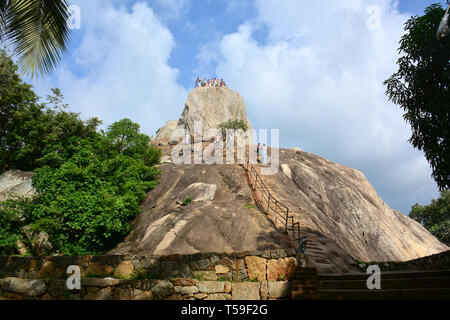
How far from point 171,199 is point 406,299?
13.1 metres

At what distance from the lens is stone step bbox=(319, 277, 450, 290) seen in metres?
5.66

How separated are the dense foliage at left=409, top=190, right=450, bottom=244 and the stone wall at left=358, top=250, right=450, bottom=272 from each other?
33.2 m

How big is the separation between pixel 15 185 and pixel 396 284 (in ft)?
59.2

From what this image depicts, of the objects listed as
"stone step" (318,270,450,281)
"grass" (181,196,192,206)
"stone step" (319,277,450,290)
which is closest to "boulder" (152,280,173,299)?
"stone step" (319,277,450,290)

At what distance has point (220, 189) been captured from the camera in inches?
671

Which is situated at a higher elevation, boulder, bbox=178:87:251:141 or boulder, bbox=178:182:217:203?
boulder, bbox=178:87:251:141

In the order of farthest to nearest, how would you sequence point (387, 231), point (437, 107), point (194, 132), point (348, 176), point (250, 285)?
point (194, 132), point (348, 176), point (387, 231), point (437, 107), point (250, 285)

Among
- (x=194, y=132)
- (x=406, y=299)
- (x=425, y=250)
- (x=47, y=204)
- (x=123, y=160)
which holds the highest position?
(x=194, y=132)

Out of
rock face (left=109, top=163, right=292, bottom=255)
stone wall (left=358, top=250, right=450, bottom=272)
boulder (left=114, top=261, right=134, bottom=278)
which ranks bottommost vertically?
stone wall (left=358, top=250, right=450, bottom=272)

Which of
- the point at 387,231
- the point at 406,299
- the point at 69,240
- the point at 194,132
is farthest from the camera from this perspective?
the point at 194,132

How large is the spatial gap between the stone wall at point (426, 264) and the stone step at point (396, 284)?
3542 mm

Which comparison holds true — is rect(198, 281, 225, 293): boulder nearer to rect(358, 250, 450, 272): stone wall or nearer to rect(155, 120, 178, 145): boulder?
rect(358, 250, 450, 272): stone wall
